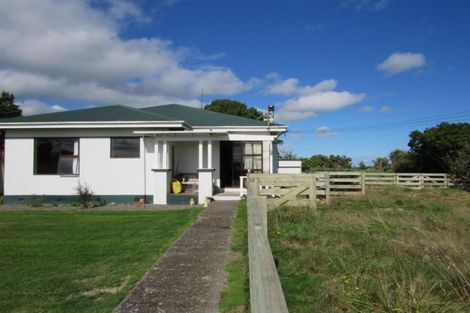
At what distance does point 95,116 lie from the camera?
54.9ft

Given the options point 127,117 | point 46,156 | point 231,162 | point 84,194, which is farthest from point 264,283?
point 46,156

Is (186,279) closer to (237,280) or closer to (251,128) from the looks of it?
(237,280)

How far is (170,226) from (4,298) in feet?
17.3

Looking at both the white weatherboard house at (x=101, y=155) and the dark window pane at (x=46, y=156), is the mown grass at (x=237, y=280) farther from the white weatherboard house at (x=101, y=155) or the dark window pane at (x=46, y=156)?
the dark window pane at (x=46, y=156)

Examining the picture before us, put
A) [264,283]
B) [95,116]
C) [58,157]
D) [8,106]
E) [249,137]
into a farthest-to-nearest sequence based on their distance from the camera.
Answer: [8,106] → [95,116] → [58,157] → [249,137] → [264,283]

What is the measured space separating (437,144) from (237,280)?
29.5 m

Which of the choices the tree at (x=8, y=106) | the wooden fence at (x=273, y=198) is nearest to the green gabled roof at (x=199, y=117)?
the wooden fence at (x=273, y=198)

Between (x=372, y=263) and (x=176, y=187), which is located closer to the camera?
(x=372, y=263)

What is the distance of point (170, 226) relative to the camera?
32.7 feet

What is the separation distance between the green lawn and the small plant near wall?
328 cm

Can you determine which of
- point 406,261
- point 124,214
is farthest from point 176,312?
point 124,214

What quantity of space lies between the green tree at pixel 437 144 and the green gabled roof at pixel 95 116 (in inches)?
840

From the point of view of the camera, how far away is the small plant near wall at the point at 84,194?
1557 cm

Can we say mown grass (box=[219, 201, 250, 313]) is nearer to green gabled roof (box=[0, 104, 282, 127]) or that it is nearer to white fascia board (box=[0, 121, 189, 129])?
white fascia board (box=[0, 121, 189, 129])
